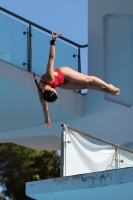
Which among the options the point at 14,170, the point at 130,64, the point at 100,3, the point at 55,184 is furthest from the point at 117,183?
the point at 14,170

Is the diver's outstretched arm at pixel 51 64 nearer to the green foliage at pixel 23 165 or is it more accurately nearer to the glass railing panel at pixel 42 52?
the glass railing panel at pixel 42 52

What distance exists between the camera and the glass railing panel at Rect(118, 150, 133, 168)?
40.9 ft

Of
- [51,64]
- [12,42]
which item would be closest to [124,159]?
[51,64]

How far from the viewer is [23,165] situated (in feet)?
108

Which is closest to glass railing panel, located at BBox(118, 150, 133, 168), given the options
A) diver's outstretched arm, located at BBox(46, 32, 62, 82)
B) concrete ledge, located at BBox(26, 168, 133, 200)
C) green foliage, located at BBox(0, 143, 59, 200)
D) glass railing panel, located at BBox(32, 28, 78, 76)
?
concrete ledge, located at BBox(26, 168, 133, 200)

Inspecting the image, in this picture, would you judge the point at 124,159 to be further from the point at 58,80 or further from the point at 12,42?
the point at 12,42

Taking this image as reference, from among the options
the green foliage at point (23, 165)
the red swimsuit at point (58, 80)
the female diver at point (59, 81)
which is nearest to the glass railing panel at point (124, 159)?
the female diver at point (59, 81)

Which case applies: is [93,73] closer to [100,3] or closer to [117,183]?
[100,3]

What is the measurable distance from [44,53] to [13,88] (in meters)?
1.34

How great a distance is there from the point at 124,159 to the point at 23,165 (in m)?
20.8

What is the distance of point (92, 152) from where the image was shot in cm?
1237

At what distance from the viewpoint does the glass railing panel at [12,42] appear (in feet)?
48.9

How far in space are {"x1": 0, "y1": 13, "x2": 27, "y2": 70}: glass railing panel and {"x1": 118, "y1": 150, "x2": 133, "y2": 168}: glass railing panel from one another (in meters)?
3.93

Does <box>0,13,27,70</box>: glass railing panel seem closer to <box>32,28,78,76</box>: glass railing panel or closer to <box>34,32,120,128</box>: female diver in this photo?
<box>32,28,78,76</box>: glass railing panel
